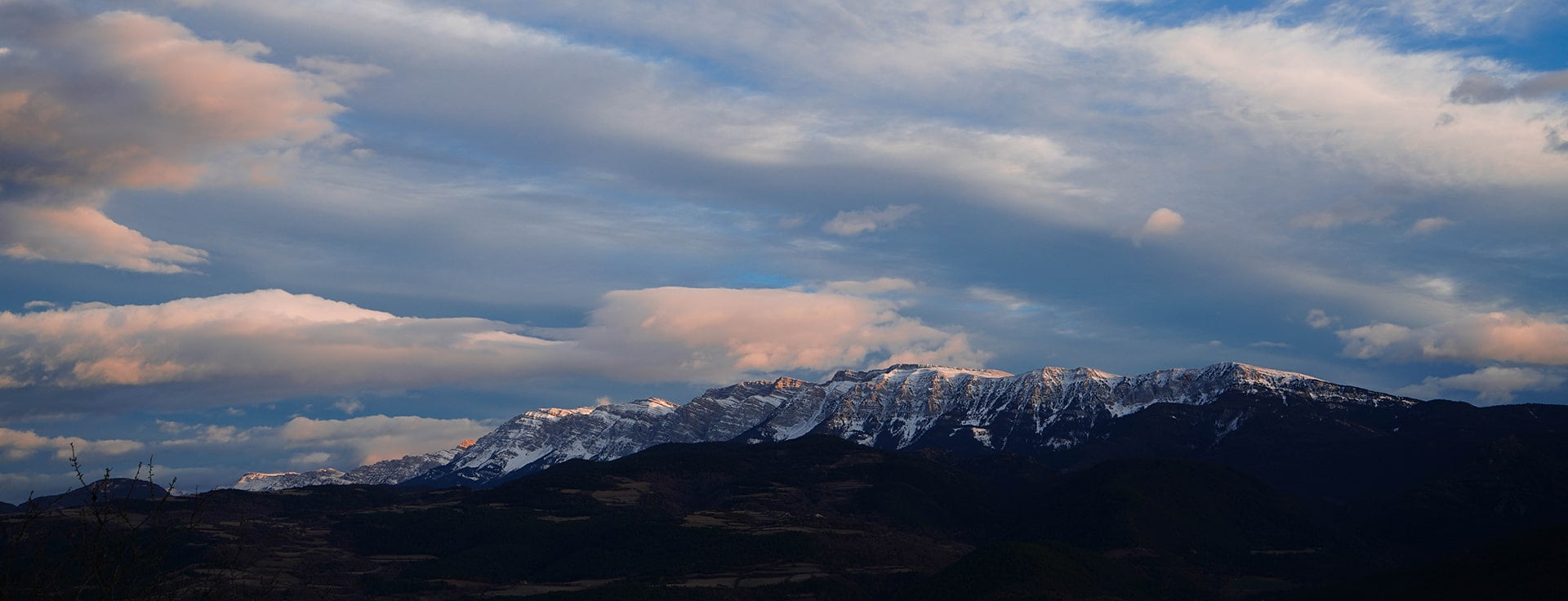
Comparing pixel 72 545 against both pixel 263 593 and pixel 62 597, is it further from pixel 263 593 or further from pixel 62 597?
pixel 263 593

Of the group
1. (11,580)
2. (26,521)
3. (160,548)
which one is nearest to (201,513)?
(160,548)

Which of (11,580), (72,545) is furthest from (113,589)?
(11,580)

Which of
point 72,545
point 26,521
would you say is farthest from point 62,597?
point 26,521

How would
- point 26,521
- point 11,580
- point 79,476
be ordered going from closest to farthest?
point 26,521
point 79,476
point 11,580

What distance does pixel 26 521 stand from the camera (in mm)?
42156

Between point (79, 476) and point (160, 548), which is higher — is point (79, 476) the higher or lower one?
the higher one

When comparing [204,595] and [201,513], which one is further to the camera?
[201,513]

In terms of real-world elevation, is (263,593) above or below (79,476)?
below

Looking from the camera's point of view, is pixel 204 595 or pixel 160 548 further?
pixel 160 548

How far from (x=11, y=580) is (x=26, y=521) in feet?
29.9

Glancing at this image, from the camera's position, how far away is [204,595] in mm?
43656

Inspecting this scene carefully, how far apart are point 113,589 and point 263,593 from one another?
5.50 meters

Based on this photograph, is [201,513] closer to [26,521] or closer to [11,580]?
[26,521]

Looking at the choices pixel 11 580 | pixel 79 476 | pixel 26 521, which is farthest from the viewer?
pixel 11 580
